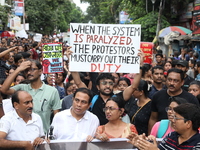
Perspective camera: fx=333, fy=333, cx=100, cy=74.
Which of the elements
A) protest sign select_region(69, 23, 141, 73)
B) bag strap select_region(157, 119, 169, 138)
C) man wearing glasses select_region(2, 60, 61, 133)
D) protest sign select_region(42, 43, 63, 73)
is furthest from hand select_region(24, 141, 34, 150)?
protest sign select_region(42, 43, 63, 73)

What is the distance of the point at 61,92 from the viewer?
7297mm

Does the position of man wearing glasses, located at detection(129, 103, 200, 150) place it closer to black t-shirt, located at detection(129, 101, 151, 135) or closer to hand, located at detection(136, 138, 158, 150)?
hand, located at detection(136, 138, 158, 150)

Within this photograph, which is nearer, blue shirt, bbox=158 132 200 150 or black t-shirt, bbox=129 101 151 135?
blue shirt, bbox=158 132 200 150

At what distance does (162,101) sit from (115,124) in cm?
104

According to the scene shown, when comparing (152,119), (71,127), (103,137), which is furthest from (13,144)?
(152,119)

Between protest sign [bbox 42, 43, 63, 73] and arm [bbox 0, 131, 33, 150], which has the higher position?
protest sign [bbox 42, 43, 63, 73]

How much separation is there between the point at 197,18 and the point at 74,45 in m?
11.5

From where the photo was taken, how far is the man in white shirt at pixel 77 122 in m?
4.05

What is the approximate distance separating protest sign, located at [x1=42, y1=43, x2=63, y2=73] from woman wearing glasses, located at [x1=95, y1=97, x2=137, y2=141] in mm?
A: 3942

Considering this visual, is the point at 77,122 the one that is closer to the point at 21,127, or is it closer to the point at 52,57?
the point at 21,127

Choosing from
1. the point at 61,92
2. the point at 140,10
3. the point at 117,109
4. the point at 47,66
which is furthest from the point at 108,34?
the point at 140,10

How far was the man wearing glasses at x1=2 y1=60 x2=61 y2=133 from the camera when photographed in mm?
4883

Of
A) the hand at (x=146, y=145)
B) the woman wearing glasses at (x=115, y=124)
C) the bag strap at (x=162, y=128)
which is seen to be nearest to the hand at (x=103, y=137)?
the woman wearing glasses at (x=115, y=124)

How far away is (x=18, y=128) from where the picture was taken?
3.88 m
